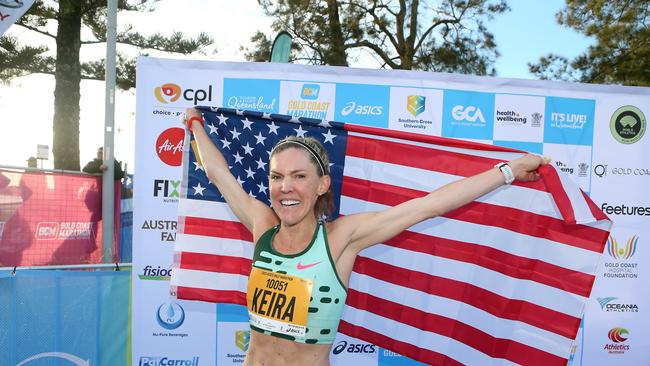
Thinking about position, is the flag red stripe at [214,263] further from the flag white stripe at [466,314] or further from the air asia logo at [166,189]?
the air asia logo at [166,189]

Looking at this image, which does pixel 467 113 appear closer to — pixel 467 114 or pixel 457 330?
pixel 467 114

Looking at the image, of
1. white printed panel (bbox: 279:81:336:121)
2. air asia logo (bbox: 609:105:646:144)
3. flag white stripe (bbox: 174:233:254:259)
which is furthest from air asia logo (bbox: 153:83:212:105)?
air asia logo (bbox: 609:105:646:144)

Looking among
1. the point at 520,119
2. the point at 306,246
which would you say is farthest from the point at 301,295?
the point at 520,119

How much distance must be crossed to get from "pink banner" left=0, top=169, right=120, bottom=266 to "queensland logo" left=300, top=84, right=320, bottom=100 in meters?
3.79

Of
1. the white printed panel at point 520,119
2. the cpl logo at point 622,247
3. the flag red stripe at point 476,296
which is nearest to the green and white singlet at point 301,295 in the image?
the flag red stripe at point 476,296

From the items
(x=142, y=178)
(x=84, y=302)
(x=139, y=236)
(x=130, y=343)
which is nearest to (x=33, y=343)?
(x=84, y=302)

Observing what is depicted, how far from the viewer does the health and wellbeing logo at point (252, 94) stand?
5887mm

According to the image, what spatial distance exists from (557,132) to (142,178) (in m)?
4.39

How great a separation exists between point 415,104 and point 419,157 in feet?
6.38

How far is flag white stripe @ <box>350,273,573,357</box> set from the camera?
3746mm

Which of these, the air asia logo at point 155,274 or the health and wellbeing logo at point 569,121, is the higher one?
the health and wellbeing logo at point 569,121

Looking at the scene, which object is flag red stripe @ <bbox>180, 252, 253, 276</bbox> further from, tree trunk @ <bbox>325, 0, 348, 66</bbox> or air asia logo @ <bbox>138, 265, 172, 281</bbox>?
tree trunk @ <bbox>325, 0, 348, 66</bbox>

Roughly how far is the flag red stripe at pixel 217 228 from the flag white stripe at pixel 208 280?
304 mm

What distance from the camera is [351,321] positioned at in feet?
14.0
